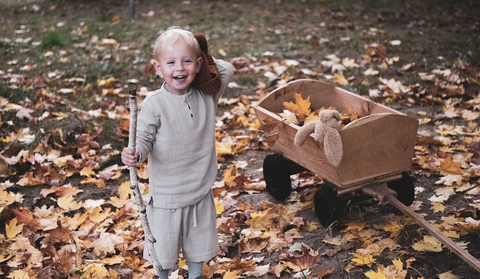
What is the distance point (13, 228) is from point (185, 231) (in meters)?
1.39

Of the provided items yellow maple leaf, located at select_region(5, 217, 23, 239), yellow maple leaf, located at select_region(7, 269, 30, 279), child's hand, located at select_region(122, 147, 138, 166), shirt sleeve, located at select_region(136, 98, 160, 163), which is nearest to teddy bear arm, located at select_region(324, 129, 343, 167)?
shirt sleeve, located at select_region(136, 98, 160, 163)

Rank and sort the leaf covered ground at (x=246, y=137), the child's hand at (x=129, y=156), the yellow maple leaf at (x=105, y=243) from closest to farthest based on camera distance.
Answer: the child's hand at (x=129, y=156)
the leaf covered ground at (x=246, y=137)
the yellow maple leaf at (x=105, y=243)

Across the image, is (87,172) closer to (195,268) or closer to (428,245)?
(195,268)

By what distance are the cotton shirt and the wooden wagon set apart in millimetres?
836

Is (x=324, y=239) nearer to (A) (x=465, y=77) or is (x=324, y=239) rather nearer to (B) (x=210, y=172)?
(B) (x=210, y=172)

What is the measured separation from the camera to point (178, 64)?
2.11 meters

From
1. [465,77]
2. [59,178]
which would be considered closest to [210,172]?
[59,178]

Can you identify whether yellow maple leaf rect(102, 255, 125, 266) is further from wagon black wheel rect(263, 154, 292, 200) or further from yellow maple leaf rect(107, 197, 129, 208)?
wagon black wheel rect(263, 154, 292, 200)

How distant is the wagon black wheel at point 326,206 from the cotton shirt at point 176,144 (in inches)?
36.9

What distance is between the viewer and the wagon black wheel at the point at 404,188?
304 centimetres

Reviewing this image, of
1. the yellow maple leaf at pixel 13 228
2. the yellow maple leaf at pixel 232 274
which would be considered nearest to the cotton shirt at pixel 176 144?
the yellow maple leaf at pixel 232 274

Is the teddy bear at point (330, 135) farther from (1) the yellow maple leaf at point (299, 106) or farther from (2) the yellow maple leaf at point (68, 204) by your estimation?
(2) the yellow maple leaf at point (68, 204)

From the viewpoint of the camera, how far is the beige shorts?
2.23 m

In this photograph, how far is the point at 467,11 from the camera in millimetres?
7629
